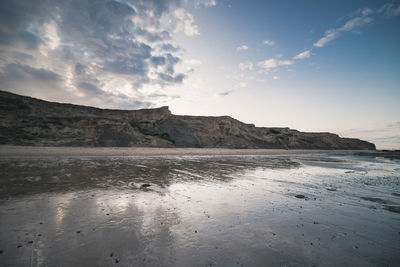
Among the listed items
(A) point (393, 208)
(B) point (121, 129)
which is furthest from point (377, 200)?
(B) point (121, 129)

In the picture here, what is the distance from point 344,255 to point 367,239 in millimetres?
1240

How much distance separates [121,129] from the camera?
37438mm

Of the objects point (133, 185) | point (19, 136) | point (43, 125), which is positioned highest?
point (43, 125)

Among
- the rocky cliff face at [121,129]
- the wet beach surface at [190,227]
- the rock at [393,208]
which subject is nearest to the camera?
the wet beach surface at [190,227]

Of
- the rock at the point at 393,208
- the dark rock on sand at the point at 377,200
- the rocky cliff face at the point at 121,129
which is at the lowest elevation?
the dark rock on sand at the point at 377,200

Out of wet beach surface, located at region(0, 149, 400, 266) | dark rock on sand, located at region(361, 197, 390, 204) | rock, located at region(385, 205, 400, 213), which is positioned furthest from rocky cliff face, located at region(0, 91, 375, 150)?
rock, located at region(385, 205, 400, 213)

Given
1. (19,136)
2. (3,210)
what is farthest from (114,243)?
(19,136)

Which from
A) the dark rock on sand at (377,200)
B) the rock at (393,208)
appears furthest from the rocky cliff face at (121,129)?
the rock at (393,208)

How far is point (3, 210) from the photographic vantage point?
4980 mm

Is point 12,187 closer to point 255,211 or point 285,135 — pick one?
point 255,211

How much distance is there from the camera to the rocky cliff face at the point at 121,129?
2962cm

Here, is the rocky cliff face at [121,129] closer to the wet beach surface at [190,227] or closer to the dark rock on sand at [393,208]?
the wet beach surface at [190,227]

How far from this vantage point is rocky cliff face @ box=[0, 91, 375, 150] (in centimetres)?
2962

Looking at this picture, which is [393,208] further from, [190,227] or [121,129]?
[121,129]
